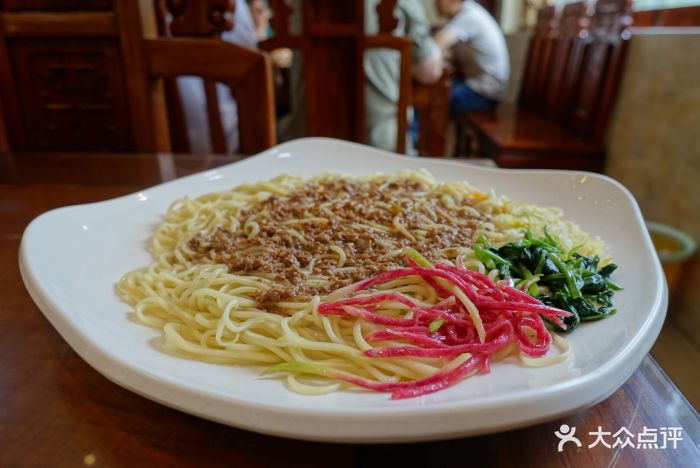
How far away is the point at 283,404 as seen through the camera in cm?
54

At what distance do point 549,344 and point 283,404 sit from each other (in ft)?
1.33

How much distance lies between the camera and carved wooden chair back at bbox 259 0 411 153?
225 cm

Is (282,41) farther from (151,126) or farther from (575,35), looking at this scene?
(575,35)

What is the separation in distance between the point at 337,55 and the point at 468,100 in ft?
9.38

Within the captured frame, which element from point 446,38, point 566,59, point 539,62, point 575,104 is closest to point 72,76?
point 575,104

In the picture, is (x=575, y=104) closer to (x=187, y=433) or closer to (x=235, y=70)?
(x=235, y=70)

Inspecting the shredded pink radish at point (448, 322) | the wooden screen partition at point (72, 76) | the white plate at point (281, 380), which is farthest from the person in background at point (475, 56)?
the shredded pink radish at point (448, 322)

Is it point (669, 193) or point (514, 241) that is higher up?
point (514, 241)

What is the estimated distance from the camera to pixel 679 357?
254 cm

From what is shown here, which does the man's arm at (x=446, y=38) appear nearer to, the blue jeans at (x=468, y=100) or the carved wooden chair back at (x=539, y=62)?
the blue jeans at (x=468, y=100)

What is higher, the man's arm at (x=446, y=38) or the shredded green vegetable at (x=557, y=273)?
the shredded green vegetable at (x=557, y=273)

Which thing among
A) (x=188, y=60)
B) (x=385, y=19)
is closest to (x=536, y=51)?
(x=385, y=19)

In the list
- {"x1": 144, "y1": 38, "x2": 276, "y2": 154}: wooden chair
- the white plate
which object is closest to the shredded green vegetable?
the white plate

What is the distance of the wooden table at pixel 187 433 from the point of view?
601 millimetres
